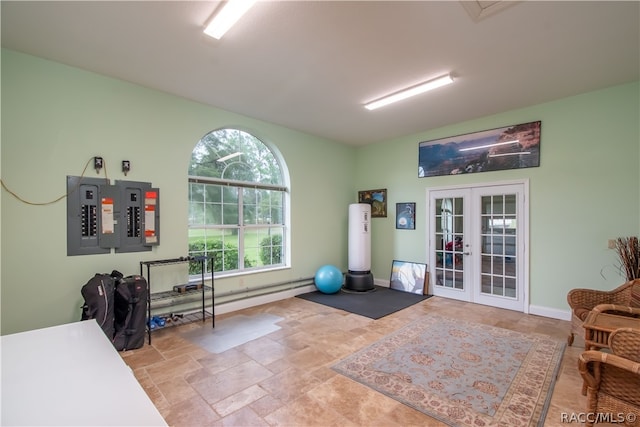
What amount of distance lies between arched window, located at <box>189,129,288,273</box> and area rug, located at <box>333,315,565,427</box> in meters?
2.66

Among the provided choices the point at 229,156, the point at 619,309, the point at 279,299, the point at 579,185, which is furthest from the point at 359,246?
the point at 619,309

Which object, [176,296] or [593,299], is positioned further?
[176,296]

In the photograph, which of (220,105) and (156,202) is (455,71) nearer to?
(220,105)

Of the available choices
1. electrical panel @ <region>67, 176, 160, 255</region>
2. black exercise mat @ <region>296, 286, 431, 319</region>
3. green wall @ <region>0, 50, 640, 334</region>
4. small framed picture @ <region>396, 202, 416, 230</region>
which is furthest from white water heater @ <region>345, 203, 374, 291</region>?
electrical panel @ <region>67, 176, 160, 255</region>

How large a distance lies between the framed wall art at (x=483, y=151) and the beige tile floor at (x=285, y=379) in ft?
8.02

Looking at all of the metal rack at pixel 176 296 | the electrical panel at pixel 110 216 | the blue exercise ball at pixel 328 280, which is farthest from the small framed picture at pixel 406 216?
the electrical panel at pixel 110 216

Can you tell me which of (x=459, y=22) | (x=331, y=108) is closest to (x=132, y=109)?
(x=331, y=108)

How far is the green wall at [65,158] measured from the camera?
2988 mm

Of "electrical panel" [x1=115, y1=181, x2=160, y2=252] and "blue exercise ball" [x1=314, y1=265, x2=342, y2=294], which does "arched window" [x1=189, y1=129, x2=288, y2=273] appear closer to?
"electrical panel" [x1=115, y1=181, x2=160, y2=252]

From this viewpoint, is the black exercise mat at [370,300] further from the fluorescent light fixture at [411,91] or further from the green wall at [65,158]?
the fluorescent light fixture at [411,91]

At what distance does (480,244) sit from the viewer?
16.6 feet

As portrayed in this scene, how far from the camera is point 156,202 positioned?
12.7 feet

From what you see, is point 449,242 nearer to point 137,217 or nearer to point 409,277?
point 409,277

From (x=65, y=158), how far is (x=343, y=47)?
3263 millimetres
